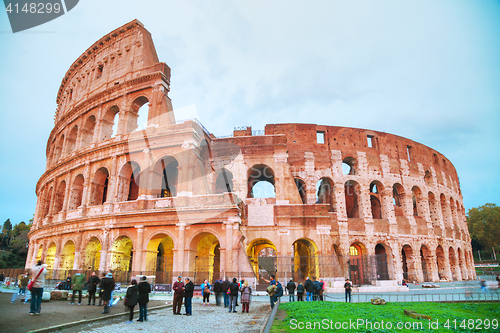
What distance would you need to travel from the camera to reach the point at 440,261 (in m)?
28.7

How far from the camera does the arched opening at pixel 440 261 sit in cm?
2840

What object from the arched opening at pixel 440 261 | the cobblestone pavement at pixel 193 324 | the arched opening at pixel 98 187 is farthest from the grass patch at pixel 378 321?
the arched opening at pixel 440 261

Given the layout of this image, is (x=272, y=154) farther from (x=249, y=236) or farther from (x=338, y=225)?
(x=338, y=225)

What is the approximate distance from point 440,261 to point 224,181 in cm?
2172

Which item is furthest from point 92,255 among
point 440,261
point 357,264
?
point 440,261

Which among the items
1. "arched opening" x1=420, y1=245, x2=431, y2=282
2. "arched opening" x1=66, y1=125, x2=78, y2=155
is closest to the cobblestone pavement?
"arched opening" x1=66, y1=125, x2=78, y2=155

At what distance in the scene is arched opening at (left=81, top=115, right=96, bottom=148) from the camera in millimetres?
24188

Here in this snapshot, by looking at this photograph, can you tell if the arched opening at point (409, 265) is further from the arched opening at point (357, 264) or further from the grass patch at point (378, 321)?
the grass patch at point (378, 321)

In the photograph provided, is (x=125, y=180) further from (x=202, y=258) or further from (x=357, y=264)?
(x=357, y=264)

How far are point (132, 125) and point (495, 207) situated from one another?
53451 mm

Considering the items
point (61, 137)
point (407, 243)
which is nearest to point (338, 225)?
point (407, 243)

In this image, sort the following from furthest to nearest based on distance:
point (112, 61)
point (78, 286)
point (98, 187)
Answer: point (112, 61), point (98, 187), point (78, 286)

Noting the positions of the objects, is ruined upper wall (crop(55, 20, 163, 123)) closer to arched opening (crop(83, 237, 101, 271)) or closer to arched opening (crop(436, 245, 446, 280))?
arched opening (crop(83, 237, 101, 271))

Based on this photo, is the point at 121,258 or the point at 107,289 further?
the point at 121,258
